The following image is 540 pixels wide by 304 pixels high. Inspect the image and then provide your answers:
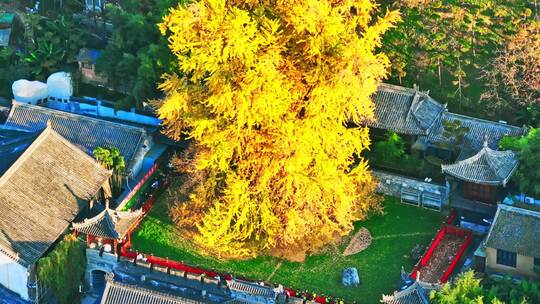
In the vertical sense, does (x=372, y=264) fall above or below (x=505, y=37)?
below

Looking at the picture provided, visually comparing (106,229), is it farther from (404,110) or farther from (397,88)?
(397,88)

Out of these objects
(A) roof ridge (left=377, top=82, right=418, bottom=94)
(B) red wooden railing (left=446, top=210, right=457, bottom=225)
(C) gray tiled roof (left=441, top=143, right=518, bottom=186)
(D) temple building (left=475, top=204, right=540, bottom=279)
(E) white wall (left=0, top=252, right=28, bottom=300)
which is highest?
(A) roof ridge (left=377, top=82, right=418, bottom=94)

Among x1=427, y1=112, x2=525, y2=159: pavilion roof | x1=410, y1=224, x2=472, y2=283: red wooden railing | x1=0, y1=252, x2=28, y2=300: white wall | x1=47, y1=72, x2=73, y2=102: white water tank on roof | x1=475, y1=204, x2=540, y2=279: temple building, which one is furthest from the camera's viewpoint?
x1=47, y1=72, x2=73, y2=102: white water tank on roof

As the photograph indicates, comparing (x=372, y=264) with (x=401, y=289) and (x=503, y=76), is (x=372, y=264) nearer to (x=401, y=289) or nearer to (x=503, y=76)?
(x=401, y=289)

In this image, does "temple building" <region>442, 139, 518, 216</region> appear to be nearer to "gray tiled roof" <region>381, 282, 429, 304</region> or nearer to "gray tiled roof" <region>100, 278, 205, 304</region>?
"gray tiled roof" <region>381, 282, 429, 304</region>

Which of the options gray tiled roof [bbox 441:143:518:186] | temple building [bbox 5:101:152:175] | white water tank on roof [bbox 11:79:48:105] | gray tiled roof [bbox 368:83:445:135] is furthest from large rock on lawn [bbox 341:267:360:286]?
white water tank on roof [bbox 11:79:48:105]

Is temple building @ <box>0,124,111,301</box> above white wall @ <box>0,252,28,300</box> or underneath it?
above

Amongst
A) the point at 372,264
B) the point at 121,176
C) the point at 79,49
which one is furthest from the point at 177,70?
the point at 372,264

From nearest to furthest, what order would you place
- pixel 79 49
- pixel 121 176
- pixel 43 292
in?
pixel 43 292 < pixel 121 176 < pixel 79 49
